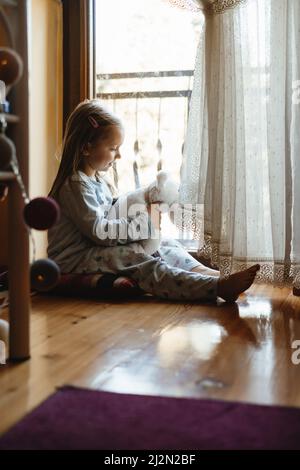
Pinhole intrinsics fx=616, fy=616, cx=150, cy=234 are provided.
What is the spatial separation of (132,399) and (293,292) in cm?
100

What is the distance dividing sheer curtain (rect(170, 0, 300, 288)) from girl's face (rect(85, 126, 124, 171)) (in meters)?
0.31

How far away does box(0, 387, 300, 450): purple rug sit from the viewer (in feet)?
2.82

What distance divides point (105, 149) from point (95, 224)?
0.89ft

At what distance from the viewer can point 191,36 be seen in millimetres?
2367

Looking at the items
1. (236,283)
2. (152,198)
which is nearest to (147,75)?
(152,198)

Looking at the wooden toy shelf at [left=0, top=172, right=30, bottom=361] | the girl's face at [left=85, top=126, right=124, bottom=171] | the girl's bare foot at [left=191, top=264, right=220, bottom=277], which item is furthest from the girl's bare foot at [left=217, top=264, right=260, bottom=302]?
the wooden toy shelf at [left=0, top=172, right=30, bottom=361]

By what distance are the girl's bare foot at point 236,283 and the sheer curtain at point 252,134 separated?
0.25ft

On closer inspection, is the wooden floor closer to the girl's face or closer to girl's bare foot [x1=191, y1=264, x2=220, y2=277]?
girl's bare foot [x1=191, y1=264, x2=220, y2=277]

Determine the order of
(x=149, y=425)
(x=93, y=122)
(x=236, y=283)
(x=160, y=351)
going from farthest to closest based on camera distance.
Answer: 1. (x=93, y=122)
2. (x=236, y=283)
3. (x=160, y=351)
4. (x=149, y=425)

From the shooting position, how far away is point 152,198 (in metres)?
2.06

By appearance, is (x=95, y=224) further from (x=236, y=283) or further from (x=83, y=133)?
(x=236, y=283)

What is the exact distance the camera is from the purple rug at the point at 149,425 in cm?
86

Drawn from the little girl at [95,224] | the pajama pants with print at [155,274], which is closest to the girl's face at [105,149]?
the little girl at [95,224]

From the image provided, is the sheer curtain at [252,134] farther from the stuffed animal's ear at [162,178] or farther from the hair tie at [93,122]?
the hair tie at [93,122]
